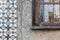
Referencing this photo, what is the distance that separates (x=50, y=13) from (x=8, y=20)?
703 millimetres

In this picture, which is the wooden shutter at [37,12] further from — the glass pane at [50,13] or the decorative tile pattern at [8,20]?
Result: the decorative tile pattern at [8,20]

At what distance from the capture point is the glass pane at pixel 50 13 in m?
3.75

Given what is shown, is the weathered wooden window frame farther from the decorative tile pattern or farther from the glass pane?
the decorative tile pattern

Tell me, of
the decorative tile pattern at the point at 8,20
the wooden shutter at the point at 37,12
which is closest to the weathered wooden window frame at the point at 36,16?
the wooden shutter at the point at 37,12

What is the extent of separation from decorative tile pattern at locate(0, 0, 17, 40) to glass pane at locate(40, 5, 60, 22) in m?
0.46

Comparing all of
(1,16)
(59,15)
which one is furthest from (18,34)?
(59,15)

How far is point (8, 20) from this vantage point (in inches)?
147

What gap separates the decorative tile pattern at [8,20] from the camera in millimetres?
3713

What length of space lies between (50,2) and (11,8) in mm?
653

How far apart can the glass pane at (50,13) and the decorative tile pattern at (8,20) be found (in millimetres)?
463

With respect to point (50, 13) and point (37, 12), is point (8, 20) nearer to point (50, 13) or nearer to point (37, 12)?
point (37, 12)

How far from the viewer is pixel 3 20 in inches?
147

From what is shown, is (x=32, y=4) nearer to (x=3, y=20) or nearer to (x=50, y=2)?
(x=50, y=2)

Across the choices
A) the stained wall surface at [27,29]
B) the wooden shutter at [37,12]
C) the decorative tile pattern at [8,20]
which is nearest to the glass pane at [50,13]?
the wooden shutter at [37,12]
